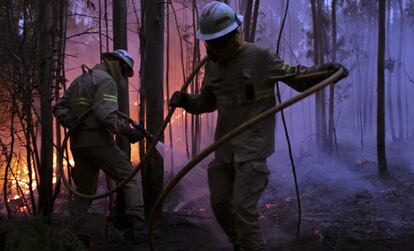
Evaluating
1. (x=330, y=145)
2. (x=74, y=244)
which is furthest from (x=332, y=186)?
(x=74, y=244)

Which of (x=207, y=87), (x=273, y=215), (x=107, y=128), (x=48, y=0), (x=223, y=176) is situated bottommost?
(x=273, y=215)

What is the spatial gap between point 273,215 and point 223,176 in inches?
130

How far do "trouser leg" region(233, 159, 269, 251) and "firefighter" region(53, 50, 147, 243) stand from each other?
4.64ft

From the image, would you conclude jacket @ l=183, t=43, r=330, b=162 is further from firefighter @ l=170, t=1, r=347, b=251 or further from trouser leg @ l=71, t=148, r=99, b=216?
trouser leg @ l=71, t=148, r=99, b=216

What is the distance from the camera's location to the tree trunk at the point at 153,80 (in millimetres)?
5148

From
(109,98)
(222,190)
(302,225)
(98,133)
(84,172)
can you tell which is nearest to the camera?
(222,190)

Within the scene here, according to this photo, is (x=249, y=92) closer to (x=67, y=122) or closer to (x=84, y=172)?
(x=67, y=122)

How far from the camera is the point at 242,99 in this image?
3303 mm

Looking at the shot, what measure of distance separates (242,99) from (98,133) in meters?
1.70

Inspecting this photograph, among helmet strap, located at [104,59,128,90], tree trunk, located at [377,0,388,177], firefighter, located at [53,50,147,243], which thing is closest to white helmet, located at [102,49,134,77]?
helmet strap, located at [104,59,128,90]

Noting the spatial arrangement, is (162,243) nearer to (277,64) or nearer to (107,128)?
(107,128)

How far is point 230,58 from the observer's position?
10.9 feet

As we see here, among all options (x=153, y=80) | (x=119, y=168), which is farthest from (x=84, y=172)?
(x=153, y=80)

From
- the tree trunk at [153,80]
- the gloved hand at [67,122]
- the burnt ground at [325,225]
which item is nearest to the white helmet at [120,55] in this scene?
the tree trunk at [153,80]
